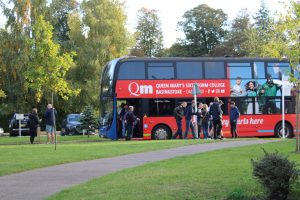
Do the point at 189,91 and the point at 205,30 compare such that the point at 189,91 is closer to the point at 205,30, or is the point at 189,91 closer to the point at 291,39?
the point at 291,39

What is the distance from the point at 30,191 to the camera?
33.6ft

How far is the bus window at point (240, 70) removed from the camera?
30.7 metres

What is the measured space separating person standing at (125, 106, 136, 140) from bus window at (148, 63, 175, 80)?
3.33 m

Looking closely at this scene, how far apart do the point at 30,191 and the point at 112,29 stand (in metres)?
45.2

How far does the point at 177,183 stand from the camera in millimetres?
10391

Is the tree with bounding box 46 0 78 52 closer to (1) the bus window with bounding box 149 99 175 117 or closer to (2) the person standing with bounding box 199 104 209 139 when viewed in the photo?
(1) the bus window with bounding box 149 99 175 117

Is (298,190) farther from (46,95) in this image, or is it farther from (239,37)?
(239,37)

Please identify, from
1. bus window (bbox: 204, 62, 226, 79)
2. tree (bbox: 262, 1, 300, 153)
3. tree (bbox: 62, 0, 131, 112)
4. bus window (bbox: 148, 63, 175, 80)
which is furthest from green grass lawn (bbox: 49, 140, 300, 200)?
tree (bbox: 62, 0, 131, 112)

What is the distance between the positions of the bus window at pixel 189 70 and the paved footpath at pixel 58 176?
1306cm

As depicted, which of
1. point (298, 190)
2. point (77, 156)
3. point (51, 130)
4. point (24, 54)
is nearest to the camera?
point (298, 190)

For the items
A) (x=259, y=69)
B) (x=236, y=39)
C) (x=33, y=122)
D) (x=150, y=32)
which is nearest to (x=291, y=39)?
(x=33, y=122)

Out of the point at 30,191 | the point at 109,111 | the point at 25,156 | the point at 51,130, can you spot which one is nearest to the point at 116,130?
the point at 109,111

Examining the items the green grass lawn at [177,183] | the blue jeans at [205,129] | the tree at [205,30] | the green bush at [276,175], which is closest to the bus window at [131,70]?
the blue jeans at [205,129]

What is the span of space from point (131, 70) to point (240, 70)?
239 inches
